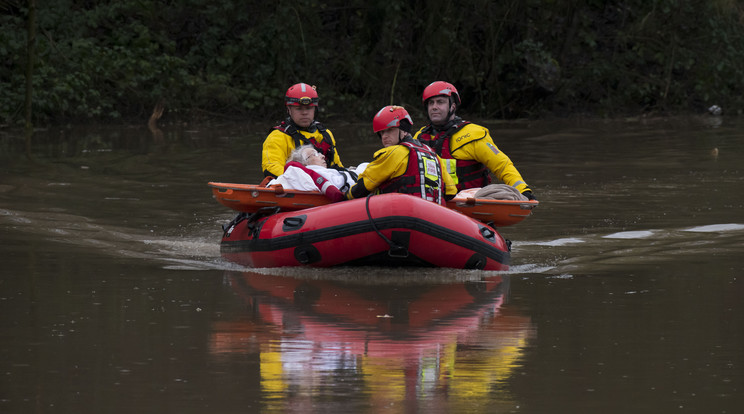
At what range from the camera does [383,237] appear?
7680mm

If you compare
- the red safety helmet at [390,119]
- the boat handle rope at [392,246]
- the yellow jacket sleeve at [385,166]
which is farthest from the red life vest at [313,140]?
the boat handle rope at [392,246]

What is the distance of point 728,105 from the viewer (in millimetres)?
22969

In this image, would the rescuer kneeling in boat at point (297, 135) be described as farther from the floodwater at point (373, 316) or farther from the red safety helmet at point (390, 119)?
the red safety helmet at point (390, 119)

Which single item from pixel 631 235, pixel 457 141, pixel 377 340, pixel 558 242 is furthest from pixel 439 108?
pixel 377 340

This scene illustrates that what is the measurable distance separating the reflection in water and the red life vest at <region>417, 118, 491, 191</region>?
1.28 m

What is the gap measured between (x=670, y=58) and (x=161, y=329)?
1771 centimetres

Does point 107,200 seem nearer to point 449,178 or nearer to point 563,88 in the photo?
point 449,178

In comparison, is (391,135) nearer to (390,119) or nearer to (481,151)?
(390,119)

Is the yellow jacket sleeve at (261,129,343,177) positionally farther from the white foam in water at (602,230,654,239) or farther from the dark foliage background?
the dark foliage background

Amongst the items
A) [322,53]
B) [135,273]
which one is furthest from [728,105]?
[135,273]

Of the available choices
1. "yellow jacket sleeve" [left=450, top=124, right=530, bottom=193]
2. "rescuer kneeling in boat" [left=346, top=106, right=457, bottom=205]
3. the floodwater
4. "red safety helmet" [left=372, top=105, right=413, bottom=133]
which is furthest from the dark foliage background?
"red safety helmet" [left=372, top=105, right=413, bottom=133]

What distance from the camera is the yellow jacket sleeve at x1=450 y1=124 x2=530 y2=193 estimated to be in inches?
355

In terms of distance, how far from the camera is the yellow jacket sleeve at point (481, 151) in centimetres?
902

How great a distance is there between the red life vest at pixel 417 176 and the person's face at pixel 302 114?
1469mm
